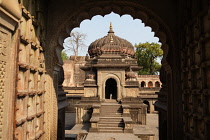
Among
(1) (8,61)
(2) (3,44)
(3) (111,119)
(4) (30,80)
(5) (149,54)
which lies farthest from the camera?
(5) (149,54)

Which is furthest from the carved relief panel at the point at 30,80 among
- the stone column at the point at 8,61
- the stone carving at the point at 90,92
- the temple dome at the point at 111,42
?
the temple dome at the point at 111,42

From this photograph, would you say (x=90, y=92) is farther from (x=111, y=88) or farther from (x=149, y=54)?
(x=149, y=54)

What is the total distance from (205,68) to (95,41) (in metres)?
22.3

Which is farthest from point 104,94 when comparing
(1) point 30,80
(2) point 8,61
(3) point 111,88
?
(2) point 8,61

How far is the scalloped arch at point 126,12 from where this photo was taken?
484cm

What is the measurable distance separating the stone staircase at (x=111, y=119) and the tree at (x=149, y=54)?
2863 cm

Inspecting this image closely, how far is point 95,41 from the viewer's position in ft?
82.1

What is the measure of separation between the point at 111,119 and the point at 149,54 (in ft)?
103

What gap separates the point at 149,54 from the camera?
140 ft

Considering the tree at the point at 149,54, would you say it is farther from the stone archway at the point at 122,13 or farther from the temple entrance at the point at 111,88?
the stone archway at the point at 122,13

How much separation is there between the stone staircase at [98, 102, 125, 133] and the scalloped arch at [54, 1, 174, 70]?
8678 millimetres

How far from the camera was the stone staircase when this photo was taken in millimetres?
12547

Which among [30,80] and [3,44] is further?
[30,80]

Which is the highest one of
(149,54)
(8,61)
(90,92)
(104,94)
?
(149,54)
